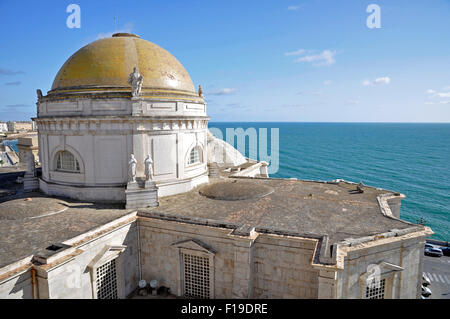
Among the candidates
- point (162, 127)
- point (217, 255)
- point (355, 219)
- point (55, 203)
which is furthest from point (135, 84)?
point (355, 219)

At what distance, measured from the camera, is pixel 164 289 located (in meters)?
18.8

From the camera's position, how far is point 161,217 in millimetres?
18688

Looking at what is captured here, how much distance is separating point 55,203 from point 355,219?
20641 mm

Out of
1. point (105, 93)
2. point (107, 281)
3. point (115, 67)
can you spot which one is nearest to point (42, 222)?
point (107, 281)

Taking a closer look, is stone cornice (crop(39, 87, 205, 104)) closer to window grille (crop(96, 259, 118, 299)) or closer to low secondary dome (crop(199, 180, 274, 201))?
low secondary dome (crop(199, 180, 274, 201))

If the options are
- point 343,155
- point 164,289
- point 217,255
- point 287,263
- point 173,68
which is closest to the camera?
point 287,263

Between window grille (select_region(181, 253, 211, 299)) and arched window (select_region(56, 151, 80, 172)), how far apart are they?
11.8 m

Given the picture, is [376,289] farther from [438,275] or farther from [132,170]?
[438,275]

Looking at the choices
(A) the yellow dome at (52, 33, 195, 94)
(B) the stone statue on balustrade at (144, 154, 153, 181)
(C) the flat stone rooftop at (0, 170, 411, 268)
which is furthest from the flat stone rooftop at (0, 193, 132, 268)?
(A) the yellow dome at (52, 33, 195, 94)

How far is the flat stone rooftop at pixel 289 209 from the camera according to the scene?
17688 mm

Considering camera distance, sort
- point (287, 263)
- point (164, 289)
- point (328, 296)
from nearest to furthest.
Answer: point (328, 296), point (287, 263), point (164, 289)

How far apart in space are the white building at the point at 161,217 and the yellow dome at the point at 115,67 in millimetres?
102

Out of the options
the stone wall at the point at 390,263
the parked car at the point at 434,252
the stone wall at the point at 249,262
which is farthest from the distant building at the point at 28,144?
the parked car at the point at 434,252
